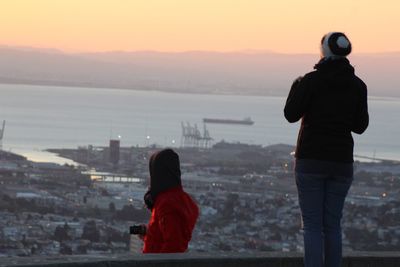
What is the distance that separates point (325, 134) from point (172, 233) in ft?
3.30

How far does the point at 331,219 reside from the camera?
6977 millimetres

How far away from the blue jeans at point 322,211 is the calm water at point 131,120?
4122 centimetres

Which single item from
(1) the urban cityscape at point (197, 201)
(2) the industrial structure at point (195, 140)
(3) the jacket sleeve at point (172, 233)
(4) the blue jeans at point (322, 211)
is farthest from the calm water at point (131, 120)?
(4) the blue jeans at point (322, 211)

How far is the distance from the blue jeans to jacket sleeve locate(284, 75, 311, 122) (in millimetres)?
309

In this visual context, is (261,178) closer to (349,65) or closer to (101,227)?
(101,227)

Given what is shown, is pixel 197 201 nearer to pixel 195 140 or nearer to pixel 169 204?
pixel 169 204

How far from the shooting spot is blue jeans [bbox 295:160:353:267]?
22.7ft

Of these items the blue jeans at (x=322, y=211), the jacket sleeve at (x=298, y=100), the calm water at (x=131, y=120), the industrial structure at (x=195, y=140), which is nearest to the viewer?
the jacket sleeve at (x=298, y=100)

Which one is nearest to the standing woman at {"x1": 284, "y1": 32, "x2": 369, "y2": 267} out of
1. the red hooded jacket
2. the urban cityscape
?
the red hooded jacket

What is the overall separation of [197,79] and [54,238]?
10293 centimetres

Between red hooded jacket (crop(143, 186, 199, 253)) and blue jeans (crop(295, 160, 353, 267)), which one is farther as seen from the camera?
red hooded jacket (crop(143, 186, 199, 253))

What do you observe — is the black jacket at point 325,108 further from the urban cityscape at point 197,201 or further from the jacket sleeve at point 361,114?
the urban cityscape at point 197,201

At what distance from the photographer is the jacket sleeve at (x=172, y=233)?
7078 mm

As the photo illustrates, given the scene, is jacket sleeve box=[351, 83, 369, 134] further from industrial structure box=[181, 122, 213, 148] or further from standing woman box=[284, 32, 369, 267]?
industrial structure box=[181, 122, 213, 148]
